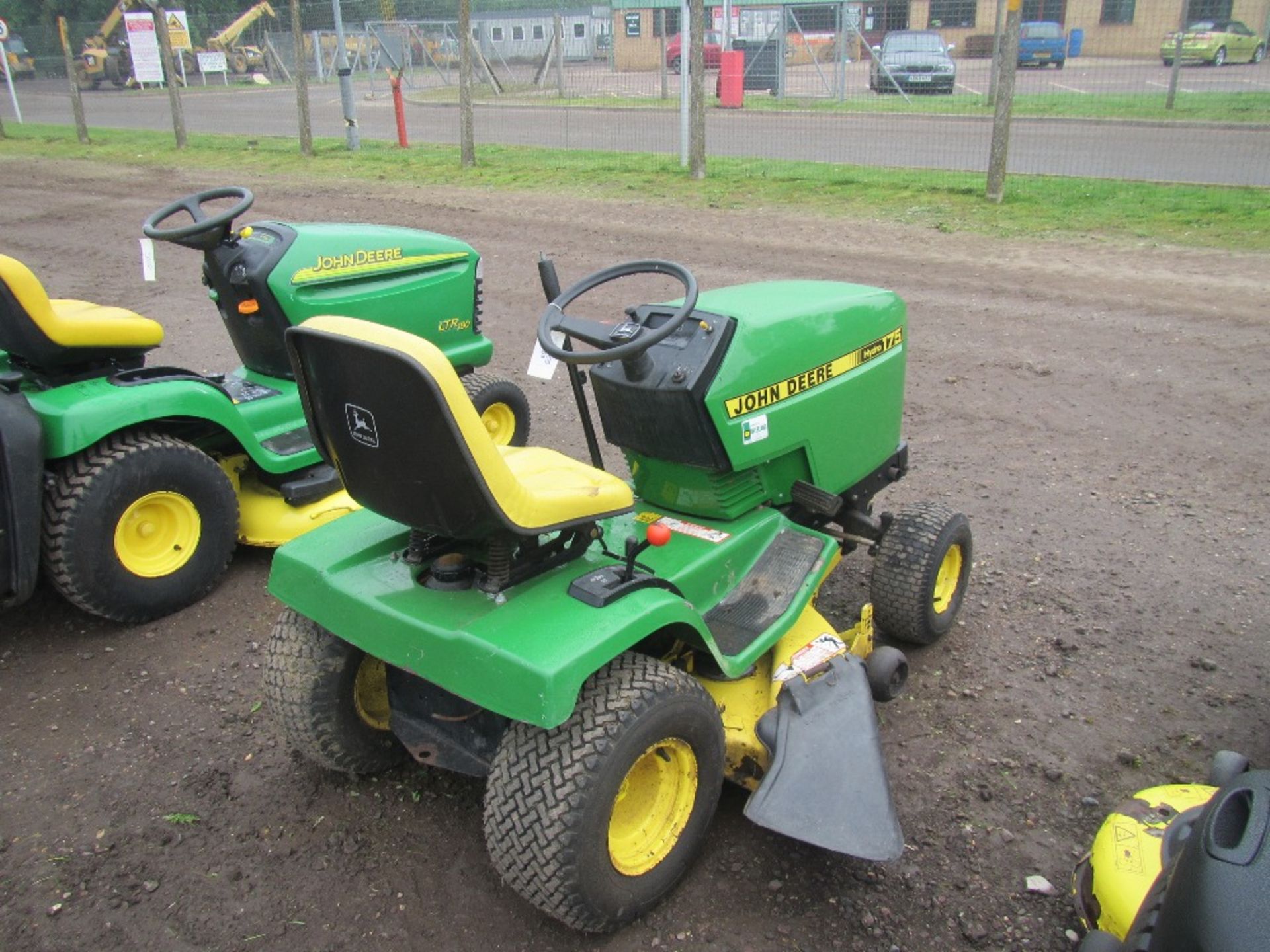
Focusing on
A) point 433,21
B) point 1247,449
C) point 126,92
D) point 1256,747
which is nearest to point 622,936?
point 1256,747

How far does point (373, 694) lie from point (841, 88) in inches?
701

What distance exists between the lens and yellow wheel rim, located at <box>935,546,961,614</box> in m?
3.51

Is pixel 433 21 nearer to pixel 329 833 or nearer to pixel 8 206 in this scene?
pixel 8 206

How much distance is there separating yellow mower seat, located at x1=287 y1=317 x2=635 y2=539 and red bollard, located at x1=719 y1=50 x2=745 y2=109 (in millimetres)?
17915

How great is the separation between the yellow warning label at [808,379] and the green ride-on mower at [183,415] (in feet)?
2.35

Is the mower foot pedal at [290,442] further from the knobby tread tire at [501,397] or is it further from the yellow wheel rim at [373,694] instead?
the yellow wheel rim at [373,694]

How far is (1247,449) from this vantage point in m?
4.88

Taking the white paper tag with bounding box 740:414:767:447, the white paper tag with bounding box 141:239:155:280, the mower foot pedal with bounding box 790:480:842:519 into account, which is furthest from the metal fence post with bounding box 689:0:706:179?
the white paper tag with bounding box 740:414:767:447

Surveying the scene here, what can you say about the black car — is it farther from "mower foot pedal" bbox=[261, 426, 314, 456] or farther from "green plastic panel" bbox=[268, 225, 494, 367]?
"mower foot pedal" bbox=[261, 426, 314, 456]

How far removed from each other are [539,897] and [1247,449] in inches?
Result: 163

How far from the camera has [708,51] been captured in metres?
22.1

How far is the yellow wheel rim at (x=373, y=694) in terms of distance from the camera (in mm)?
2832

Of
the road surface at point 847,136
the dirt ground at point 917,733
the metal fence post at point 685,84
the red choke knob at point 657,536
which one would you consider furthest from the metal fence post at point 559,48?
the red choke knob at point 657,536

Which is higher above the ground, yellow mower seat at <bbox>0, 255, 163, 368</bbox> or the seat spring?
yellow mower seat at <bbox>0, 255, 163, 368</bbox>
